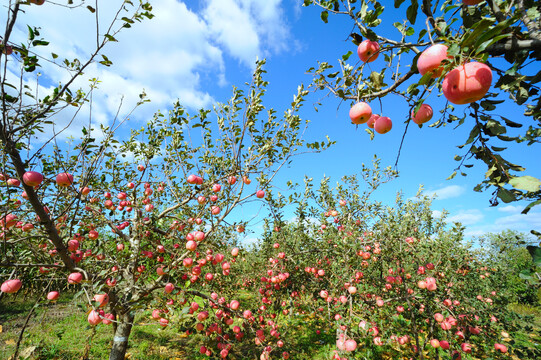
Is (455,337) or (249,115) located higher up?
(249,115)

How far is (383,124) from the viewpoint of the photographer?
160cm

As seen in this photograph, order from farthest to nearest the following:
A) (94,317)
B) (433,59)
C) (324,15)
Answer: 1. (94,317)
2. (324,15)
3. (433,59)

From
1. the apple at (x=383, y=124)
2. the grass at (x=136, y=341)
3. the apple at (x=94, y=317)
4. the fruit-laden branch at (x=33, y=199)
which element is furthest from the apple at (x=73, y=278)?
the apple at (x=383, y=124)

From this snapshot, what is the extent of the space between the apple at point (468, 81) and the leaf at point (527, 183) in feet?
1.33

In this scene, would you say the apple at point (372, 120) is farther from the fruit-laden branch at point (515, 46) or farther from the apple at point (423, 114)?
the fruit-laden branch at point (515, 46)

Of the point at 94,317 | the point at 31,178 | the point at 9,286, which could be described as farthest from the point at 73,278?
the point at 31,178

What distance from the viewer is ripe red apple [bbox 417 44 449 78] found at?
1034 mm

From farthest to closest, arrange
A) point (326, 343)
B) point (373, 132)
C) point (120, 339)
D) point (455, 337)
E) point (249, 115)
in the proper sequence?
point (326, 343)
point (455, 337)
point (120, 339)
point (249, 115)
point (373, 132)

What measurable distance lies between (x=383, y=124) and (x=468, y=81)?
63cm

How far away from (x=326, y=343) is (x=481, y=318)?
356cm

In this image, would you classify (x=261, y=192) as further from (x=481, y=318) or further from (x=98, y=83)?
(x=481, y=318)

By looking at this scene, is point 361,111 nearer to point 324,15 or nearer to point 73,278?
point 324,15

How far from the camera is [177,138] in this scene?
386 centimetres

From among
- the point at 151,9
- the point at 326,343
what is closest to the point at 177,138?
the point at 151,9
